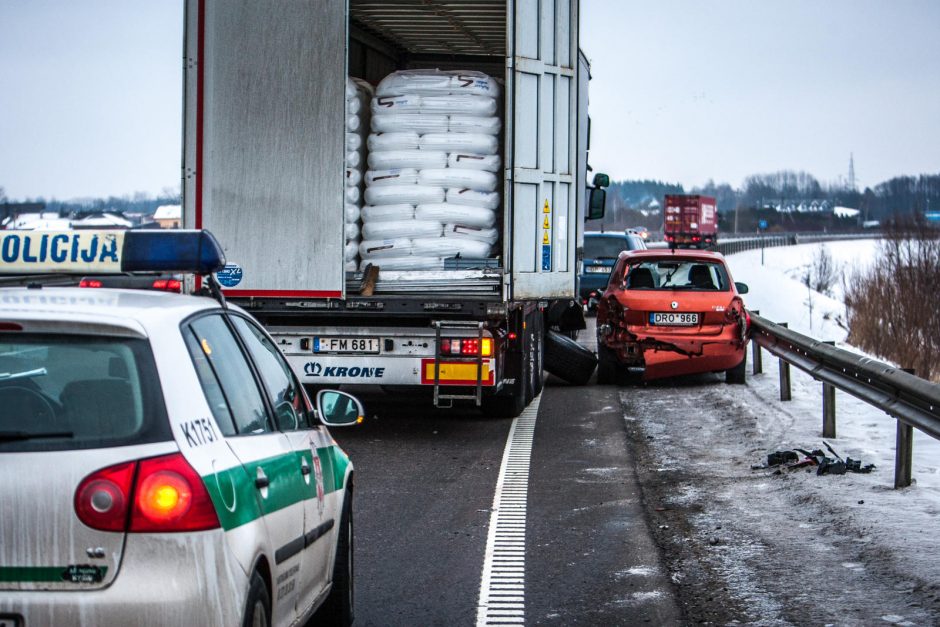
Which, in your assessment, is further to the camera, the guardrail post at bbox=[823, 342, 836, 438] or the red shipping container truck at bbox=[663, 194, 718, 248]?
the red shipping container truck at bbox=[663, 194, 718, 248]

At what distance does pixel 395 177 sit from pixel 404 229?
0.51m

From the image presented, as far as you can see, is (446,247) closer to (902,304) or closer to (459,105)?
(459,105)

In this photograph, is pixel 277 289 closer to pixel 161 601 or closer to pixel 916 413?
pixel 916 413

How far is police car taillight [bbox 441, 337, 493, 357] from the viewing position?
12.2m

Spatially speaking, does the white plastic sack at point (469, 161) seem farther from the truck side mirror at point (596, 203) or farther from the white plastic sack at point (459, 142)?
the truck side mirror at point (596, 203)

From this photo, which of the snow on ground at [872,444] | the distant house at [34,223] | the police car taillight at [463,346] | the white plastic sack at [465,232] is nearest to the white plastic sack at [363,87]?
the white plastic sack at [465,232]

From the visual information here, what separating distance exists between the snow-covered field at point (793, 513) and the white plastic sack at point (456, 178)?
9.14 feet

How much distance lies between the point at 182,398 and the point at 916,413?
6321 mm

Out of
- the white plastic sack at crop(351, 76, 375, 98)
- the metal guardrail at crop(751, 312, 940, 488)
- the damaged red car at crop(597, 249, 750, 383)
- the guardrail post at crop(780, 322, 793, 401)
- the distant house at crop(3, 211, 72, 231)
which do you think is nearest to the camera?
the distant house at crop(3, 211, 72, 231)

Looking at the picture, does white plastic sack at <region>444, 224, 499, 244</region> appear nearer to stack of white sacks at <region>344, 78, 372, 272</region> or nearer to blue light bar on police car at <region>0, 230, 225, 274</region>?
stack of white sacks at <region>344, 78, 372, 272</region>

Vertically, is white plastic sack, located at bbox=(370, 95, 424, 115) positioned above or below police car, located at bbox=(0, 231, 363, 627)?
above

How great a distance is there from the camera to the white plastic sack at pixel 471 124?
13039 mm

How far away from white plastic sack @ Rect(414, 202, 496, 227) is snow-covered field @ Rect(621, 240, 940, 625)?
8.31 ft

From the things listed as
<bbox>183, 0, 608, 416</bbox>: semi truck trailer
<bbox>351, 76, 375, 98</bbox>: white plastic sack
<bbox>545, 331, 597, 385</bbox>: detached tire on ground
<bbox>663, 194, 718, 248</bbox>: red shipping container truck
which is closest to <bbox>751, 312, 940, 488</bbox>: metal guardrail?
<bbox>545, 331, 597, 385</bbox>: detached tire on ground
